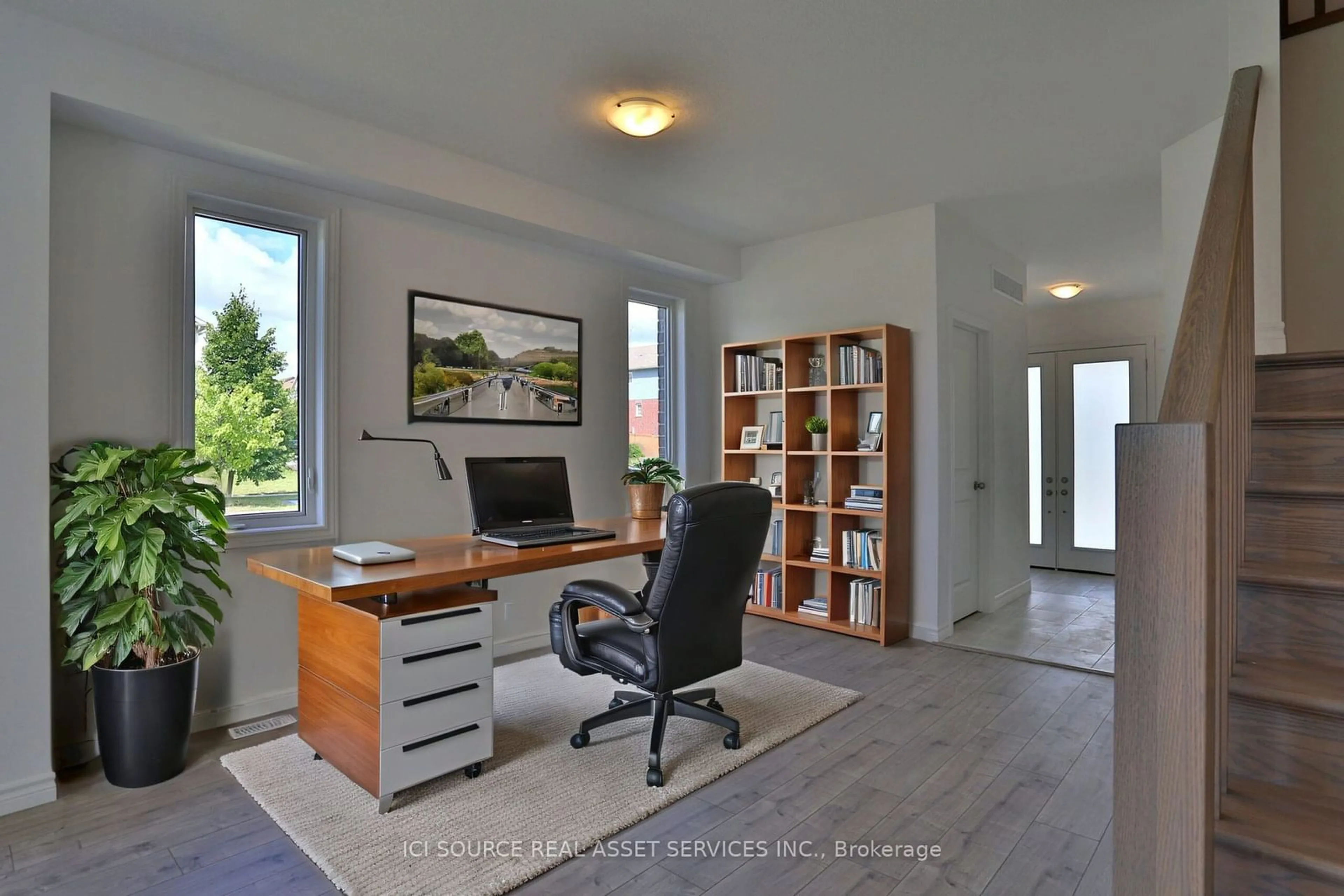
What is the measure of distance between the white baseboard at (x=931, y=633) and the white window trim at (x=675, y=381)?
1922 mm

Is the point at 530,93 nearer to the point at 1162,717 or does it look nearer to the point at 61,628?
the point at 61,628

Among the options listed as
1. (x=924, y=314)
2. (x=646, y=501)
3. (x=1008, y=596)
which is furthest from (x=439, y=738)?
(x=1008, y=596)

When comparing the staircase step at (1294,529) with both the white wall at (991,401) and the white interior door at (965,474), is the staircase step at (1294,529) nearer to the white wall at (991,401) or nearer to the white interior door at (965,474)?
the white wall at (991,401)

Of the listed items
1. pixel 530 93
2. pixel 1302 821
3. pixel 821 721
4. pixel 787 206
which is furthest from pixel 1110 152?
pixel 1302 821

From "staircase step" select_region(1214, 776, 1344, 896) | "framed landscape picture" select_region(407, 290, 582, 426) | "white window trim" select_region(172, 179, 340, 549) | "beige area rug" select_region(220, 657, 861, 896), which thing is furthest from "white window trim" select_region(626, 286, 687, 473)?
"staircase step" select_region(1214, 776, 1344, 896)

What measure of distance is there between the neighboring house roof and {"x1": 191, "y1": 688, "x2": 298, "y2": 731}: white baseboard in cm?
284

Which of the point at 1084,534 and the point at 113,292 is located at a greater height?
the point at 113,292

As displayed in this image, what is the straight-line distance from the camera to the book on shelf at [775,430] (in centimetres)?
489

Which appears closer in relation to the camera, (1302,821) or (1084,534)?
(1302,821)

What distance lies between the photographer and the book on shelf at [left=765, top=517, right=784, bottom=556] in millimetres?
4703

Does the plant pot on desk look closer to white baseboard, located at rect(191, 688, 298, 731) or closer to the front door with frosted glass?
white baseboard, located at rect(191, 688, 298, 731)

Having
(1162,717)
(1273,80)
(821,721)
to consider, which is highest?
(1273,80)

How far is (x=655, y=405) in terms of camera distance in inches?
201

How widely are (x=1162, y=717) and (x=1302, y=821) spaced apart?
0.53m
